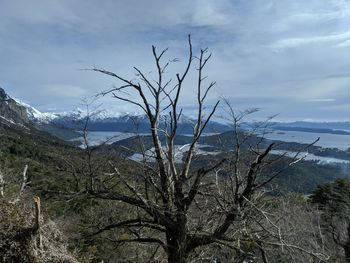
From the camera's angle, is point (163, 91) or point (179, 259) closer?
point (179, 259)

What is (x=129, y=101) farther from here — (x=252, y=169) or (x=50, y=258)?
(x=50, y=258)

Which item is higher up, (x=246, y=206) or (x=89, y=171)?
(x=89, y=171)

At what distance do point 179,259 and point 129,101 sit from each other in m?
3.57

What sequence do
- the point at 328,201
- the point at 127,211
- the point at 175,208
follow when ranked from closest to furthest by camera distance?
the point at 175,208 < the point at 127,211 < the point at 328,201

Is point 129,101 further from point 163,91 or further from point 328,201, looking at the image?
point 328,201

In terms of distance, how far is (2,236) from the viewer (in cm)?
1010

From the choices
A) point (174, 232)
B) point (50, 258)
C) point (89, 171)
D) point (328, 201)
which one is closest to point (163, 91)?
point (89, 171)

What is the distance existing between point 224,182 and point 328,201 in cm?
3940

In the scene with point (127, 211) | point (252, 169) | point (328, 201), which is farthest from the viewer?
point (328, 201)

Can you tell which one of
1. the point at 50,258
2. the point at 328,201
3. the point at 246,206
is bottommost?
the point at 328,201

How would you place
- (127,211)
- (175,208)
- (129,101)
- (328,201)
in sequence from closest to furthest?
(175,208) → (129,101) → (127,211) → (328,201)

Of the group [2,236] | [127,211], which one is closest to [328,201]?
[127,211]

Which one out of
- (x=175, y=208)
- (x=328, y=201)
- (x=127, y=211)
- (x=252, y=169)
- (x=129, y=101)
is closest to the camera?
(x=252, y=169)

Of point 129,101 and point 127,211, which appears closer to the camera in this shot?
point 129,101
